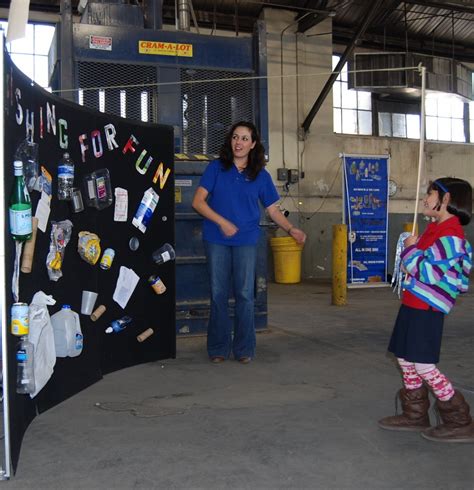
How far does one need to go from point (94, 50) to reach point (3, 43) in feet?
8.97

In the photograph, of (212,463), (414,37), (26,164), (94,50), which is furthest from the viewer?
(414,37)

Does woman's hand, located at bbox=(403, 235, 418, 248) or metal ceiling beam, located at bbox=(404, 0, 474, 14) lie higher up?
metal ceiling beam, located at bbox=(404, 0, 474, 14)

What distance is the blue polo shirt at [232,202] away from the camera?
4.38 meters

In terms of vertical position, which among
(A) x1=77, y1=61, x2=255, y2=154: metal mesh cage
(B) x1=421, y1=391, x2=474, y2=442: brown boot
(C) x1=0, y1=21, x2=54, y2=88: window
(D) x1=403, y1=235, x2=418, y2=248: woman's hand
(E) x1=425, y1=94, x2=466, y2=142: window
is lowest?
(B) x1=421, y1=391, x2=474, y2=442: brown boot

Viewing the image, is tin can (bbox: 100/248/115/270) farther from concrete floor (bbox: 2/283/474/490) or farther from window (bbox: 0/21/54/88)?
window (bbox: 0/21/54/88)

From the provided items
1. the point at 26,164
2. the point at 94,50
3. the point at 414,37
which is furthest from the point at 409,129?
the point at 26,164

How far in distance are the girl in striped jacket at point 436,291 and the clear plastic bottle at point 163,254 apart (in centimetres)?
190

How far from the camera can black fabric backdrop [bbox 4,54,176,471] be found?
8.56ft

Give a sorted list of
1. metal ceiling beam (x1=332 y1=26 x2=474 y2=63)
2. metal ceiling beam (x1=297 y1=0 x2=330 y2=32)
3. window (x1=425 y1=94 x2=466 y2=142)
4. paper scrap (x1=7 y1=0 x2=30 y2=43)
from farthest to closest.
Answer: window (x1=425 y1=94 x2=466 y2=142)
metal ceiling beam (x1=332 y1=26 x2=474 y2=63)
metal ceiling beam (x1=297 y1=0 x2=330 y2=32)
paper scrap (x1=7 y1=0 x2=30 y2=43)

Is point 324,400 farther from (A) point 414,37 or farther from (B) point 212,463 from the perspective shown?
(A) point 414,37

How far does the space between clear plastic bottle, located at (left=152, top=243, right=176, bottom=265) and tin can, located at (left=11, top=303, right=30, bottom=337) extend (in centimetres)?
183

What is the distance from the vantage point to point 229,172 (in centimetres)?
441

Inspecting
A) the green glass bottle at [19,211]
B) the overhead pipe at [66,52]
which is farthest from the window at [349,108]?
the green glass bottle at [19,211]

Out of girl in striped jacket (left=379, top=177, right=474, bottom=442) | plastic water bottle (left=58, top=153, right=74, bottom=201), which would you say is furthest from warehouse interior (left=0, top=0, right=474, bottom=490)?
plastic water bottle (left=58, top=153, right=74, bottom=201)
